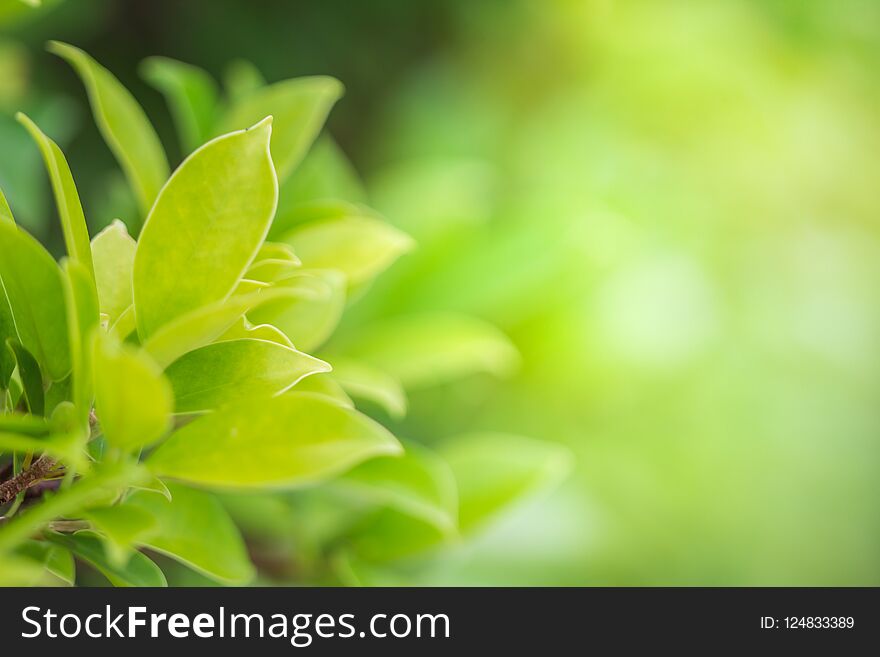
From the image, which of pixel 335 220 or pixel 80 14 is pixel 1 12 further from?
pixel 80 14

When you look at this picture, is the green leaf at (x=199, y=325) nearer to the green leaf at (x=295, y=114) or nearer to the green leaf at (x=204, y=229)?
the green leaf at (x=204, y=229)

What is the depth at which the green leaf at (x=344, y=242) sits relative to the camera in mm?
494

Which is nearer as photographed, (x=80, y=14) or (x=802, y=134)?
(x=80, y=14)

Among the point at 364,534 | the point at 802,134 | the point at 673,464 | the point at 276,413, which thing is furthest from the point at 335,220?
the point at 802,134

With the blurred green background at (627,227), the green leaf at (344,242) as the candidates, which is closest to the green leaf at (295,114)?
the green leaf at (344,242)

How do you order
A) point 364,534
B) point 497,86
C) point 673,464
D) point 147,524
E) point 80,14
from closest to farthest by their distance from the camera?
1. point 147,524
2. point 364,534
3. point 80,14
4. point 673,464
5. point 497,86

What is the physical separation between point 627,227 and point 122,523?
102 centimetres

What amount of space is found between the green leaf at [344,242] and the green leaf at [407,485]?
0.14 metres

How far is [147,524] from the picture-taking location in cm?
35

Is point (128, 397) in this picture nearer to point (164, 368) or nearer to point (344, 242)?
point (164, 368)

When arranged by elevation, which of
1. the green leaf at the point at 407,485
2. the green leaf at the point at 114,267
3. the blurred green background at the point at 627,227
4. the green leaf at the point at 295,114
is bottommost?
the green leaf at the point at 407,485

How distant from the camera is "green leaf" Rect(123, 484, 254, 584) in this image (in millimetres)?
409

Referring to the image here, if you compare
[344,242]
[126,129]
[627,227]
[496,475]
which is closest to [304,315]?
[344,242]

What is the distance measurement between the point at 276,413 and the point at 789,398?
1.37 meters
